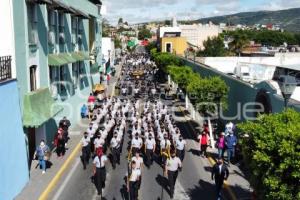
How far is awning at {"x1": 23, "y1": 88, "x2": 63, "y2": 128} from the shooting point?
17594 mm

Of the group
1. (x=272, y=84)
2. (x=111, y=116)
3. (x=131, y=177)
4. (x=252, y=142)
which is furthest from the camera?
(x=111, y=116)

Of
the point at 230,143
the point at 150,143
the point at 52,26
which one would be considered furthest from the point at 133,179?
the point at 52,26

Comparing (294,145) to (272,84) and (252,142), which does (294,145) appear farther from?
(272,84)

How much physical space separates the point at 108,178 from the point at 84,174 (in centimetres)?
120

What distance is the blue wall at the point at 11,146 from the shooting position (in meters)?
14.5

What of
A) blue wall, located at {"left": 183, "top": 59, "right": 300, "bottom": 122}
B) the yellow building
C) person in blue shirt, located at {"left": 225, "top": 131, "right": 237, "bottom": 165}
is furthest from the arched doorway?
the yellow building

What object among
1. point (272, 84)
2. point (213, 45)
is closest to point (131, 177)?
point (272, 84)

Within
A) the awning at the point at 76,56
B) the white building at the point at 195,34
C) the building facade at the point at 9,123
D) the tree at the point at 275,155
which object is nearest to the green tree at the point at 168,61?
the awning at the point at 76,56

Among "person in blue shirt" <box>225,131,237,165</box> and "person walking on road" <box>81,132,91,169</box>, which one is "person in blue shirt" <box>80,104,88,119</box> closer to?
"person walking on road" <box>81,132,91,169</box>

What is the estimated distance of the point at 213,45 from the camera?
90250 millimetres

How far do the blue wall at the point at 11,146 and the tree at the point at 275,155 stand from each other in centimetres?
797

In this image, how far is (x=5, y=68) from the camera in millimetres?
15883

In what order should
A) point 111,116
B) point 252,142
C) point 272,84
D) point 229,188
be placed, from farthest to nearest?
point 111,116 → point 272,84 → point 229,188 → point 252,142

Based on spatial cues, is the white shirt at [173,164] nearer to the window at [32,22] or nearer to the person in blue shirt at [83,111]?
the window at [32,22]
